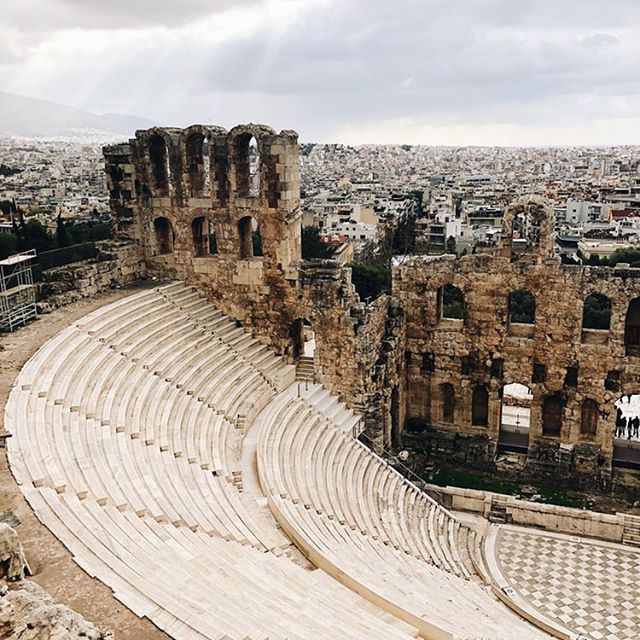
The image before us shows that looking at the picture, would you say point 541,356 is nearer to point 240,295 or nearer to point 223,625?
point 240,295

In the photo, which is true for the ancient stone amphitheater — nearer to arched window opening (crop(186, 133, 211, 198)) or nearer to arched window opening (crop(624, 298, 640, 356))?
arched window opening (crop(186, 133, 211, 198))

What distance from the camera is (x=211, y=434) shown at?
58.6 feet

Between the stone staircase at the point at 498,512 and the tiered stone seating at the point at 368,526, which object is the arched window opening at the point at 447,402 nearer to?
the stone staircase at the point at 498,512

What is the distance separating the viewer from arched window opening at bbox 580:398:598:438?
Answer: 930 inches

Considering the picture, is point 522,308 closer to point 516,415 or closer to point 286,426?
point 516,415

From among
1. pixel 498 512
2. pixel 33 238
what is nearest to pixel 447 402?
pixel 498 512

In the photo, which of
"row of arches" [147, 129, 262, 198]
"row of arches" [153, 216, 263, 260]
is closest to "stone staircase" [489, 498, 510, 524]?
"row of arches" [153, 216, 263, 260]

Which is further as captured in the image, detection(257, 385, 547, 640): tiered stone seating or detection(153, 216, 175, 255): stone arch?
detection(153, 216, 175, 255): stone arch

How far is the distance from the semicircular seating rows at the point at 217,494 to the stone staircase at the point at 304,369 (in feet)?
3.03

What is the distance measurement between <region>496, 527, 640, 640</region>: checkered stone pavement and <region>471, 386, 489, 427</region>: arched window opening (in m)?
5.33

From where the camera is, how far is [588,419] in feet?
78.2

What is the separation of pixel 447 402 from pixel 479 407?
1209 millimetres

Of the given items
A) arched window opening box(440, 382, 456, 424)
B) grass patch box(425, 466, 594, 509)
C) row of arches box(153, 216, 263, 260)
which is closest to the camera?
grass patch box(425, 466, 594, 509)

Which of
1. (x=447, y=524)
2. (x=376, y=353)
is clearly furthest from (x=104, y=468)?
(x=376, y=353)
